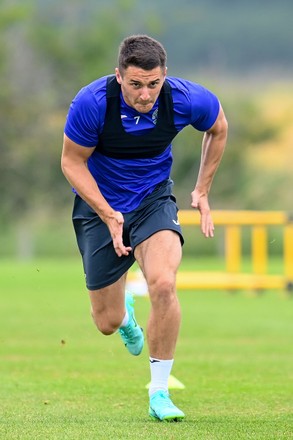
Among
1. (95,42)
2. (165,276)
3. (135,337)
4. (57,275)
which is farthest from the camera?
(95,42)

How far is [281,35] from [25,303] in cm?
8108

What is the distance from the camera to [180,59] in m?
87.1

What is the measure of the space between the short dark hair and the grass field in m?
2.10

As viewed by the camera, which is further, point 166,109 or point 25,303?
point 25,303

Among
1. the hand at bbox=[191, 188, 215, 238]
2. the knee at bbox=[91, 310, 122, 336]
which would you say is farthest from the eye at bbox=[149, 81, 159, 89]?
the knee at bbox=[91, 310, 122, 336]

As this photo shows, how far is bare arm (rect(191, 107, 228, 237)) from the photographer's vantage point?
758cm

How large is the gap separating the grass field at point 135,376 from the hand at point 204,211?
114 cm

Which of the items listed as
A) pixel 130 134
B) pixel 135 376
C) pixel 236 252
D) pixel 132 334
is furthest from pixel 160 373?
pixel 236 252

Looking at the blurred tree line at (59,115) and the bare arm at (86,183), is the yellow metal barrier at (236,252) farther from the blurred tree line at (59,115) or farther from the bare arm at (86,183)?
the blurred tree line at (59,115)

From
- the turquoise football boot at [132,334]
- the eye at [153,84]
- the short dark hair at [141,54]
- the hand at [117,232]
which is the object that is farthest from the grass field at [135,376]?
the short dark hair at [141,54]

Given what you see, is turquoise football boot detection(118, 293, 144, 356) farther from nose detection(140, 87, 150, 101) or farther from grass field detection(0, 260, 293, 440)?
nose detection(140, 87, 150, 101)

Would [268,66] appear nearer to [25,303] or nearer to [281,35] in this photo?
[281,35]

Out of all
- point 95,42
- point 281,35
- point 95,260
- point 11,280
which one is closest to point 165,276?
point 95,260

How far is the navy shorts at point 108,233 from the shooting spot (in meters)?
7.39
